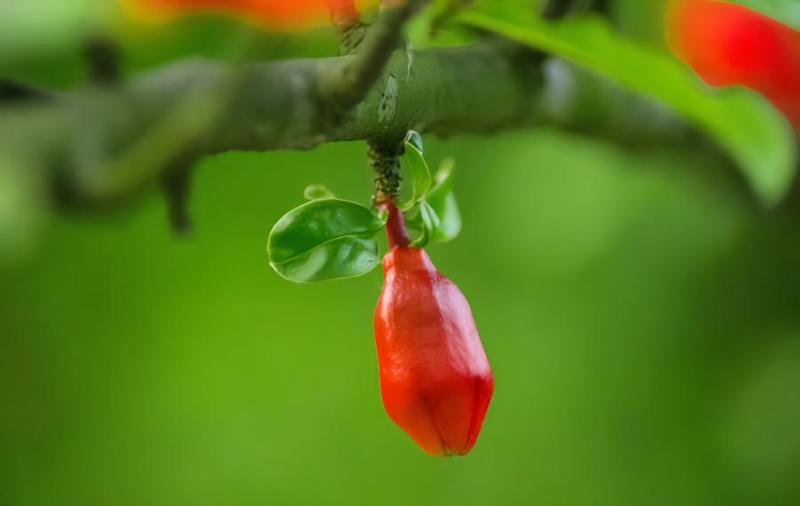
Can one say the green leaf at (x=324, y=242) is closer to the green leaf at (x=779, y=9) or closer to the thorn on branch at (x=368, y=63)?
the thorn on branch at (x=368, y=63)

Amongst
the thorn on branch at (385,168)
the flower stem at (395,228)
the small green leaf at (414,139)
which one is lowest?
the flower stem at (395,228)

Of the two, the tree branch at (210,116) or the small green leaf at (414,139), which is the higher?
the tree branch at (210,116)

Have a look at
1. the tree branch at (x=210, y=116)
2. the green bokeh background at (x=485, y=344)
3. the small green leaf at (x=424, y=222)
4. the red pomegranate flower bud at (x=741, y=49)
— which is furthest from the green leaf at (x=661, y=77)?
the green bokeh background at (x=485, y=344)

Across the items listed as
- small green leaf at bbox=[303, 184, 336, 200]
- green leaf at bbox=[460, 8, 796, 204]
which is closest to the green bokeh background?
green leaf at bbox=[460, 8, 796, 204]

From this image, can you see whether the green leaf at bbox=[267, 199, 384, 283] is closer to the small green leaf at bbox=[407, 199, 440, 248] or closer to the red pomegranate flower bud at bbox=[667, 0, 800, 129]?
the small green leaf at bbox=[407, 199, 440, 248]

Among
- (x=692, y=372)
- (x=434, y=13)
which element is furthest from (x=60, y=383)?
(x=434, y=13)

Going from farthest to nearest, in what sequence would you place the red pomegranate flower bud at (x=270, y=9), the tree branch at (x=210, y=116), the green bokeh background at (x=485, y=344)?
1. the green bokeh background at (x=485, y=344)
2. the red pomegranate flower bud at (x=270, y=9)
3. the tree branch at (x=210, y=116)
